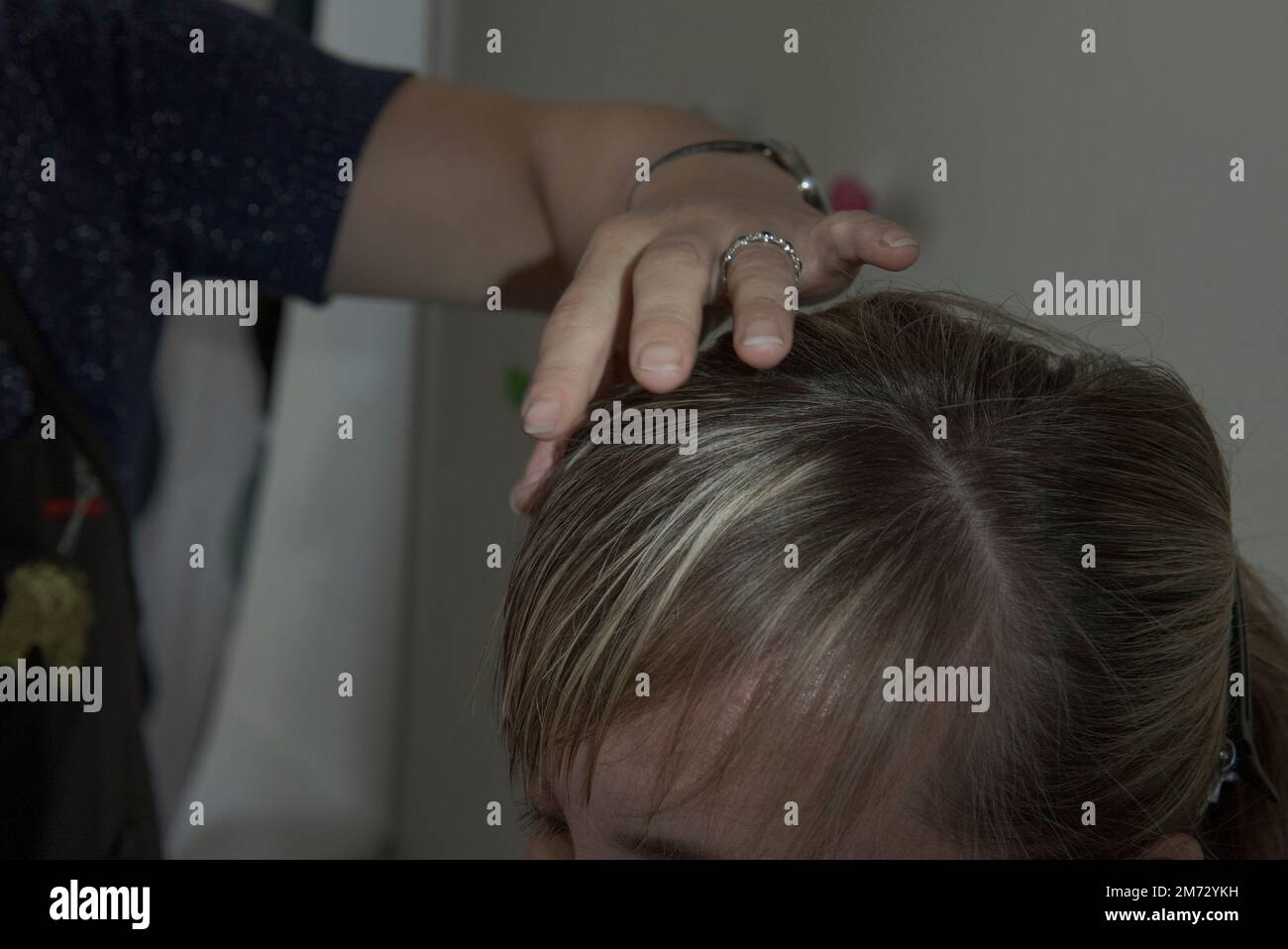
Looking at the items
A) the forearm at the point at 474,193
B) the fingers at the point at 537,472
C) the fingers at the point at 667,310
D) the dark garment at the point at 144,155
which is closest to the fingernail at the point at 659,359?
the fingers at the point at 667,310

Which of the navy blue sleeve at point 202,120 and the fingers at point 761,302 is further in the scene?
the navy blue sleeve at point 202,120

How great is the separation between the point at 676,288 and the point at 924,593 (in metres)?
0.15

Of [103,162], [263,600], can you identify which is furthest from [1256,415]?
[263,600]

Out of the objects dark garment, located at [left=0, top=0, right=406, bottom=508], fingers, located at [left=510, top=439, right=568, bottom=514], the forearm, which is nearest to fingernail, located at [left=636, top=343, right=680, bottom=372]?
fingers, located at [left=510, top=439, right=568, bottom=514]

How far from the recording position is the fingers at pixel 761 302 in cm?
35

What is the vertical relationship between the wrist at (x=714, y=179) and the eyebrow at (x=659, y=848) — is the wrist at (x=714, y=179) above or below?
above

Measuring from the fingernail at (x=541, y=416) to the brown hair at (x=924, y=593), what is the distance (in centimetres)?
8

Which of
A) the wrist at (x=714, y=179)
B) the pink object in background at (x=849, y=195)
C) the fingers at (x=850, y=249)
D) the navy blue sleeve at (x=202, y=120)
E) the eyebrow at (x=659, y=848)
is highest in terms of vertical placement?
the navy blue sleeve at (x=202, y=120)

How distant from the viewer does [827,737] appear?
396mm

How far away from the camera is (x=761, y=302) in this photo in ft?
1.18

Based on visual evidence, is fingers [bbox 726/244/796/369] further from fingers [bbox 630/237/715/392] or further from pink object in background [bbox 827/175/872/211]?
pink object in background [bbox 827/175/872/211]

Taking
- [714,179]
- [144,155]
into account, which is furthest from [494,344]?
[714,179]

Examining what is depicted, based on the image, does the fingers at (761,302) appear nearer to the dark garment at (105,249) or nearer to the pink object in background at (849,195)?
the pink object in background at (849,195)
